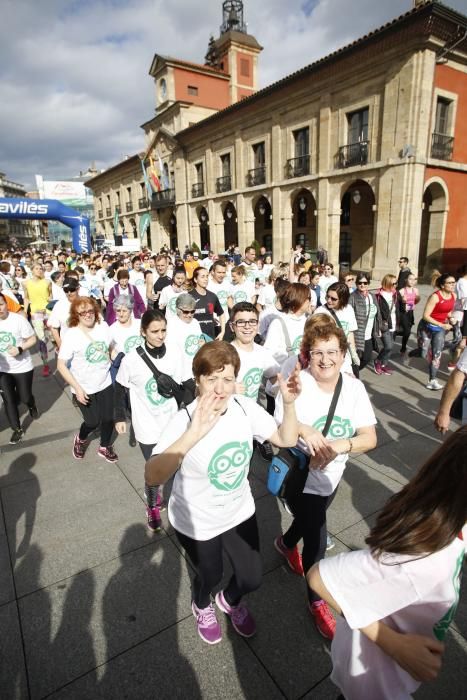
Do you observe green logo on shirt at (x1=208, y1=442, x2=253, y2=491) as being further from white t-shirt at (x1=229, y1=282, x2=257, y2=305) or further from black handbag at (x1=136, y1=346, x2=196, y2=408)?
white t-shirt at (x1=229, y1=282, x2=257, y2=305)

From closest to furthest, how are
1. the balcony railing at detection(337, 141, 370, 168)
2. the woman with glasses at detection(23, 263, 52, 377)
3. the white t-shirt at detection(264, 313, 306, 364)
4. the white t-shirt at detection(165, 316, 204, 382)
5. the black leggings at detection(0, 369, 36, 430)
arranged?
the white t-shirt at detection(264, 313, 306, 364) → the white t-shirt at detection(165, 316, 204, 382) → the black leggings at detection(0, 369, 36, 430) → the woman with glasses at detection(23, 263, 52, 377) → the balcony railing at detection(337, 141, 370, 168)

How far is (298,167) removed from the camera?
2111 cm

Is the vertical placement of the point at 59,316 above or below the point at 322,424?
above

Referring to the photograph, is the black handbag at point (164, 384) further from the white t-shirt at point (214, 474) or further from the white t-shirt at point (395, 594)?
the white t-shirt at point (395, 594)

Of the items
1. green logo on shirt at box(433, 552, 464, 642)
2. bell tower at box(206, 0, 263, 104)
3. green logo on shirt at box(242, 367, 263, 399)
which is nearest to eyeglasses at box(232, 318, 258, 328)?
green logo on shirt at box(242, 367, 263, 399)

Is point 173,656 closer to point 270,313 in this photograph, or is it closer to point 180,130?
point 270,313

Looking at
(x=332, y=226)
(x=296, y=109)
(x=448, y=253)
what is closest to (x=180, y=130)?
(x=296, y=109)

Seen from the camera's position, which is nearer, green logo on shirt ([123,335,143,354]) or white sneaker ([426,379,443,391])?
green logo on shirt ([123,335,143,354])

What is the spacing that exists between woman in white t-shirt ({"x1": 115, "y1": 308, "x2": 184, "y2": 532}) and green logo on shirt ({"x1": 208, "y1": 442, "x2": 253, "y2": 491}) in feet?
4.39

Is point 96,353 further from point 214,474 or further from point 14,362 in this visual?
point 214,474

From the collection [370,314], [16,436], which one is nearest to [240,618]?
[16,436]

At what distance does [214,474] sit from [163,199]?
35480 mm

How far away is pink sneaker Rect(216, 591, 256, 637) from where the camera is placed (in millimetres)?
2311

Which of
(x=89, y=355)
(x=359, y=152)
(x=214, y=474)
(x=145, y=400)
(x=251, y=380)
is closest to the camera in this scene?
(x=214, y=474)
